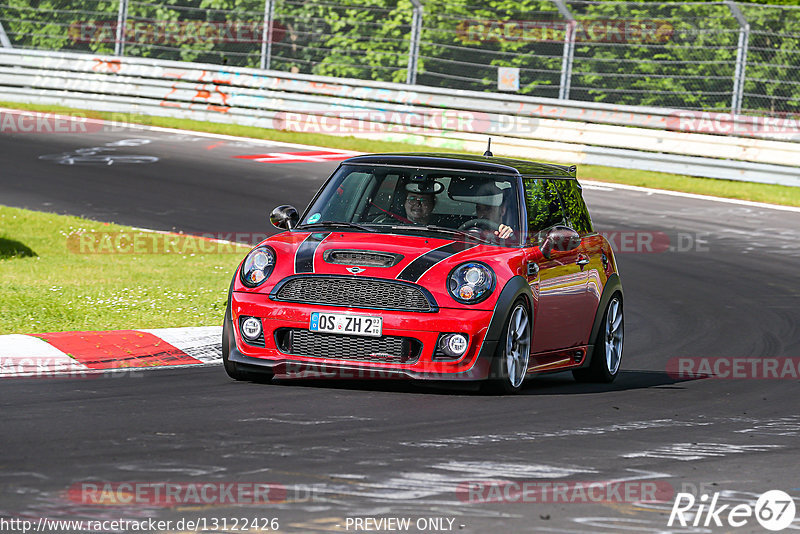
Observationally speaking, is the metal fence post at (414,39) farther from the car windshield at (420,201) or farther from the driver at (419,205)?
the driver at (419,205)

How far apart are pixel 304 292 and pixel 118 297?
3.86 m

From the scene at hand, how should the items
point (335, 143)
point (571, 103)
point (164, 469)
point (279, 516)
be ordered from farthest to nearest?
point (335, 143) → point (571, 103) → point (164, 469) → point (279, 516)

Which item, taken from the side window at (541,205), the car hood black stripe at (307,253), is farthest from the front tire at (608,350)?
the car hood black stripe at (307,253)

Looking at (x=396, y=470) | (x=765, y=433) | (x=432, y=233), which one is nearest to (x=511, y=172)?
(x=432, y=233)

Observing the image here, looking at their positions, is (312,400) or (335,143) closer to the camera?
(312,400)

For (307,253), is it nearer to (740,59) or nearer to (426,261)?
(426,261)

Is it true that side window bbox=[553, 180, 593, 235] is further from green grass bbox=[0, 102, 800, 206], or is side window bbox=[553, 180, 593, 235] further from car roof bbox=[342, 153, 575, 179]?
green grass bbox=[0, 102, 800, 206]

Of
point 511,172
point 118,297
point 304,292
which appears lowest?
point 118,297

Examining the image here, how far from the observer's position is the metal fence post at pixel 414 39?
25.4 m

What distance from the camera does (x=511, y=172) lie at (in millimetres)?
9711

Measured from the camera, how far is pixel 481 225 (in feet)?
30.8

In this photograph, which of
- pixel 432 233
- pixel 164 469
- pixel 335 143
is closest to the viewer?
pixel 164 469

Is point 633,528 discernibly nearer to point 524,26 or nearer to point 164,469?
point 164,469

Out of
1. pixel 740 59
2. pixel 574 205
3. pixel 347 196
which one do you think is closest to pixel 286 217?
pixel 347 196
